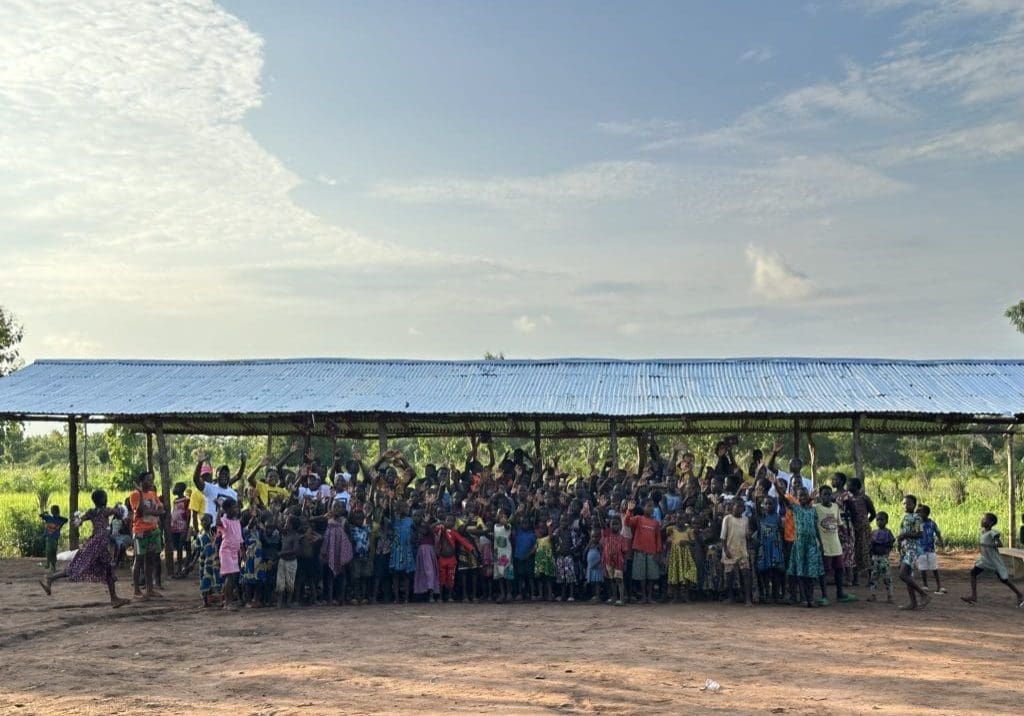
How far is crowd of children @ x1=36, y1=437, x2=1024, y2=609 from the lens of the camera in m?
10.8

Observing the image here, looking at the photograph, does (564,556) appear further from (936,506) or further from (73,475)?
(936,506)

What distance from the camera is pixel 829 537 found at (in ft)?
35.4

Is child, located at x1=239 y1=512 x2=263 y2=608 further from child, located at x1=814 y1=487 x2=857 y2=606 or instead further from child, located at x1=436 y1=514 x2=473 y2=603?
child, located at x1=814 y1=487 x2=857 y2=606

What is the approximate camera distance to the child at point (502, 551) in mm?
11273

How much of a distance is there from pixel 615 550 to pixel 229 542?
4.25m

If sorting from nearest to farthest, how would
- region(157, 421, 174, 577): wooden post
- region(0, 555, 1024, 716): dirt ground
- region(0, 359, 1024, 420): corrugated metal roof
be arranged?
1. region(0, 555, 1024, 716): dirt ground
2. region(157, 421, 174, 577): wooden post
3. region(0, 359, 1024, 420): corrugated metal roof

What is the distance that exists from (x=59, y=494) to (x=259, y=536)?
21.7m

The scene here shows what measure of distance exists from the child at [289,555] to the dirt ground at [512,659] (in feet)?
1.33

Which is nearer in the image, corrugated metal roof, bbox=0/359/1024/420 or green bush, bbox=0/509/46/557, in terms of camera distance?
corrugated metal roof, bbox=0/359/1024/420

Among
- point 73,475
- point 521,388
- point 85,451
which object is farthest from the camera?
point 85,451

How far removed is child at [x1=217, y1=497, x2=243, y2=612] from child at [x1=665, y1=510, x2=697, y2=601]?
478 centimetres

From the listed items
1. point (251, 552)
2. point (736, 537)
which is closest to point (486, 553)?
point (251, 552)

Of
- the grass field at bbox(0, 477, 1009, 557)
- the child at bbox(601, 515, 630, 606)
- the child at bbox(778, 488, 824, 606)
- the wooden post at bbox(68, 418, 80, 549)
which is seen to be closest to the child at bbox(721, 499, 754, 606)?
the child at bbox(778, 488, 824, 606)

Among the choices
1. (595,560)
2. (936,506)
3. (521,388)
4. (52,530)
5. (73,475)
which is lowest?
(936,506)
